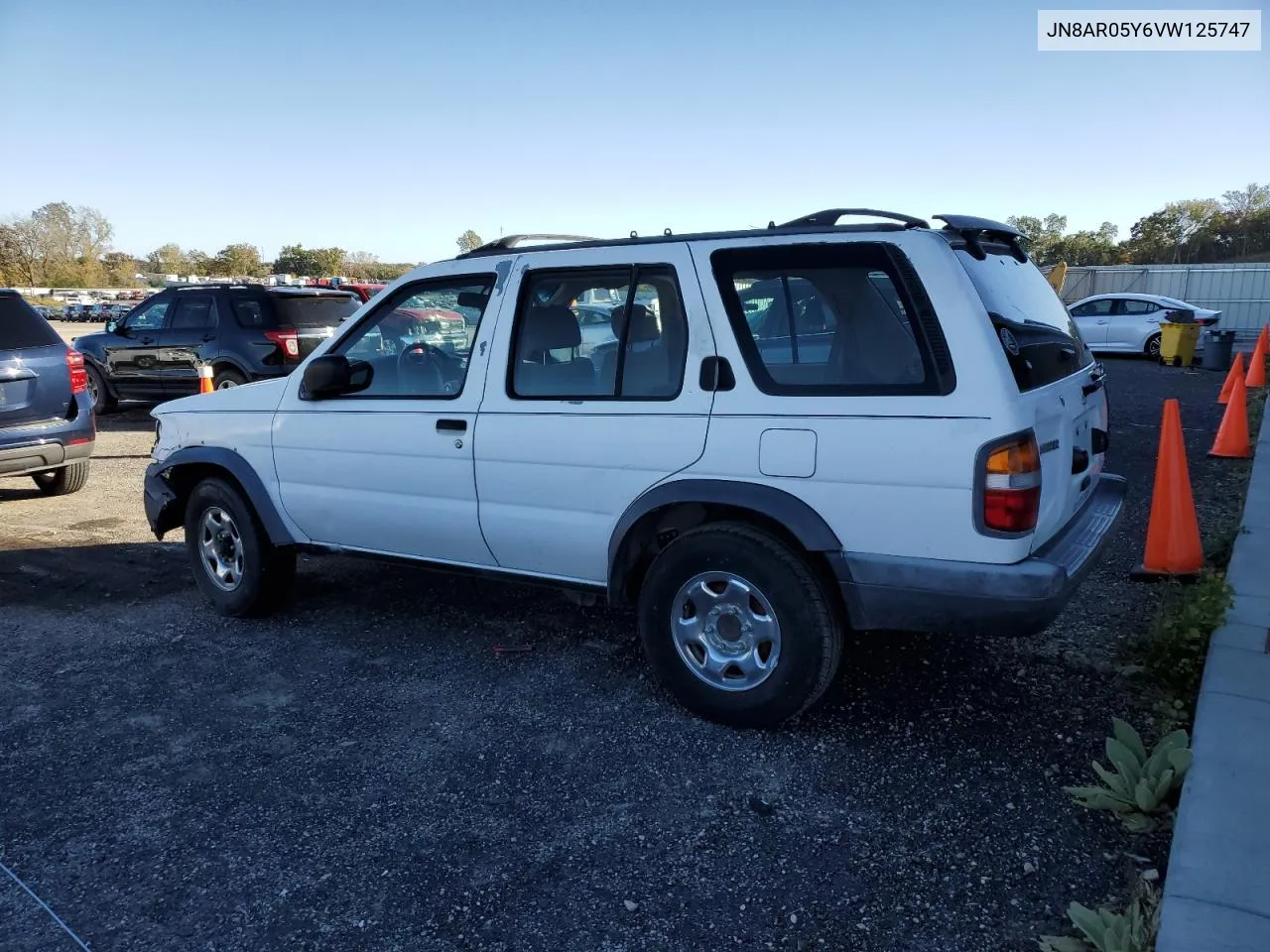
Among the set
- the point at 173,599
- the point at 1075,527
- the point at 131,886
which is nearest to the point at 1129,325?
the point at 1075,527

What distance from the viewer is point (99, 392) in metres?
12.8

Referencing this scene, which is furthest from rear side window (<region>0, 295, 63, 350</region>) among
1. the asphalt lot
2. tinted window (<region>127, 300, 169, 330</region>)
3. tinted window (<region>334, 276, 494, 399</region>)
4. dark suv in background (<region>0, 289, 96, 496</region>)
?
tinted window (<region>127, 300, 169, 330</region>)

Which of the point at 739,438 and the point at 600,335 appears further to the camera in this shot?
the point at 600,335

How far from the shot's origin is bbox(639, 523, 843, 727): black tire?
342cm

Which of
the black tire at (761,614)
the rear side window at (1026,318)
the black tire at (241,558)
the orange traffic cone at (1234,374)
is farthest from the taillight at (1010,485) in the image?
the orange traffic cone at (1234,374)

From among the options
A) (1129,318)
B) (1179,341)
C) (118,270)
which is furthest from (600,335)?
(118,270)

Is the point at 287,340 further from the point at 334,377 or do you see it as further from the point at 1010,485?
the point at 1010,485

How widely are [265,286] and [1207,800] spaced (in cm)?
1122

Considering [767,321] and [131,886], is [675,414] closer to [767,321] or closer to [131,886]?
[767,321]

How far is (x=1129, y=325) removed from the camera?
19969mm

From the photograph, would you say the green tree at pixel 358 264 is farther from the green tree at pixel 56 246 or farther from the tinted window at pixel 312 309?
the tinted window at pixel 312 309

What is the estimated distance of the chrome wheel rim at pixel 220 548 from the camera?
16.6 ft

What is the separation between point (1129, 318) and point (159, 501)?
20.3 m

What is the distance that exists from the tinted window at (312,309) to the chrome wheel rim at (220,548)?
672 cm
